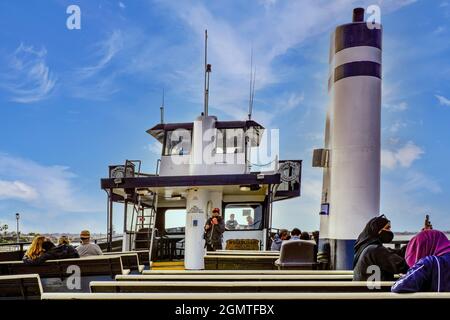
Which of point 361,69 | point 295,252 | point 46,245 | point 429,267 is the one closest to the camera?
point 429,267

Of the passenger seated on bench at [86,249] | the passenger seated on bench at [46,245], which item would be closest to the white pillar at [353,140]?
the passenger seated on bench at [86,249]

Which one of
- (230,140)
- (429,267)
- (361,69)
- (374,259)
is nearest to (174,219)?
Answer: (230,140)

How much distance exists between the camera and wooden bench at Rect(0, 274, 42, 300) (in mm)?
4258

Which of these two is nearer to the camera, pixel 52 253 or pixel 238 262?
pixel 52 253

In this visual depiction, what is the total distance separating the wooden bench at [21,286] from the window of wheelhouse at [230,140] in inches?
347

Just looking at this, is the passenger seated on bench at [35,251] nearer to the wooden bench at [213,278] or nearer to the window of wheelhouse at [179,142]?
the wooden bench at [213,278]

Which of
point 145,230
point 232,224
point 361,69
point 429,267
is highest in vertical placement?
point 361,69

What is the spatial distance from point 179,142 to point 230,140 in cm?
164

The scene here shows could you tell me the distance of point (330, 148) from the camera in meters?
7.86

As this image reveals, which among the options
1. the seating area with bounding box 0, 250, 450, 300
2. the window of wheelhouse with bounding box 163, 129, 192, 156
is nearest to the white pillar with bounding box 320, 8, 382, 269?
the seating area with bounding box 0, 250, 450, 300

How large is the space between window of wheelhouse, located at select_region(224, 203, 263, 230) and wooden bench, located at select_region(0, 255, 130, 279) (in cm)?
709

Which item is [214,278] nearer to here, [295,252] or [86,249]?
[295,252]

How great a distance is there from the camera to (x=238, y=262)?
7309mm

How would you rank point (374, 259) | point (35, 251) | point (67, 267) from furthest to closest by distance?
1. point (35, 251)
2. point (67, 267)
3. point (374, 259)
